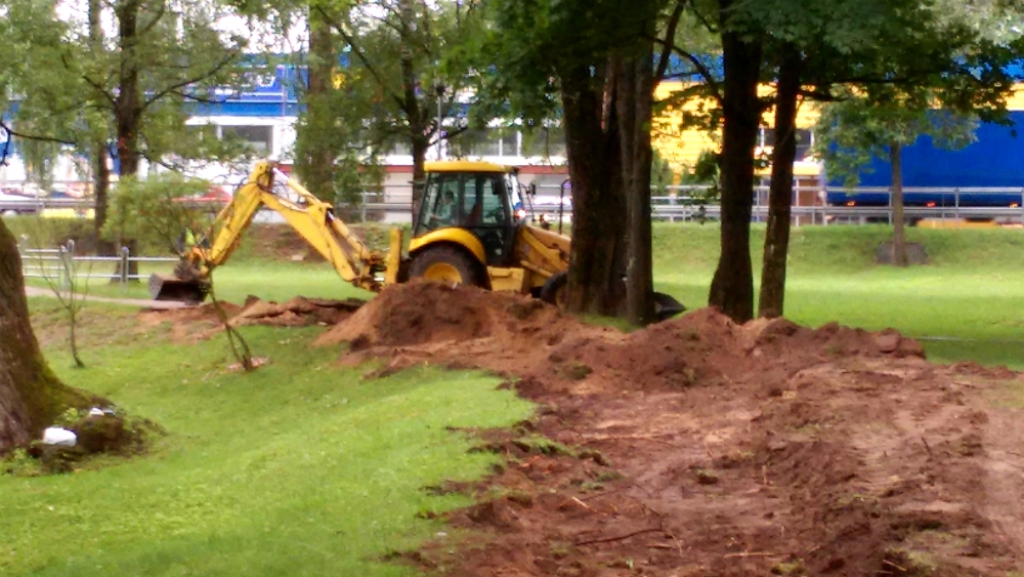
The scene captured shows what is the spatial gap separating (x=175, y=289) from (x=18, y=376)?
1432 centimetres

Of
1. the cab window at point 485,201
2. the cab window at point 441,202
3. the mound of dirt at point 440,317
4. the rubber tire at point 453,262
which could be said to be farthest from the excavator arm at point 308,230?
the mound of dirt at point 440,317

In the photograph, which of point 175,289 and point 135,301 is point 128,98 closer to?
point 135,301

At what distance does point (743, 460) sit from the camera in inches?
436

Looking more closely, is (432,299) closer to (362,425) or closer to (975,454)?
(362,425)

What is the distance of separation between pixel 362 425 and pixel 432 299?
6883mm

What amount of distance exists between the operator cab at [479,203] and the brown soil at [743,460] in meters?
6.47

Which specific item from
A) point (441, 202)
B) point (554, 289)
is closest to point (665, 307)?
point (554, 289)

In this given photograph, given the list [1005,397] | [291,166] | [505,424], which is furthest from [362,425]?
[291,166]

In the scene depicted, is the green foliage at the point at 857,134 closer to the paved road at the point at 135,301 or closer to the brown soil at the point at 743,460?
the brown soil at the point at 743,460

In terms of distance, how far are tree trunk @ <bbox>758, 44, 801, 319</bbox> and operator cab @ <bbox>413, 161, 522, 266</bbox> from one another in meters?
5.13

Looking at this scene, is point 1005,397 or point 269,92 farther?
point 269,92

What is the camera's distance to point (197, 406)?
19047 millimetres

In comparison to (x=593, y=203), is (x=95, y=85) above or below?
above

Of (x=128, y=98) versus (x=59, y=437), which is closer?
(x=59, y=437)
